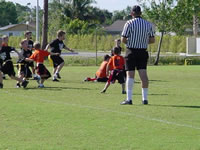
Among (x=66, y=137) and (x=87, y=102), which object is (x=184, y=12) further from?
(x=66, y=137)

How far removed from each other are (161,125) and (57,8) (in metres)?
102

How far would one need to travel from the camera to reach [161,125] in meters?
10.7

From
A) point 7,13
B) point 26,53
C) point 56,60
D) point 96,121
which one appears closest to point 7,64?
point 26,53

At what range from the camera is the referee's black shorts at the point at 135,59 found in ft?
44.9

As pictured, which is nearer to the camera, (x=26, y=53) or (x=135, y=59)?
(x=135, y=59)

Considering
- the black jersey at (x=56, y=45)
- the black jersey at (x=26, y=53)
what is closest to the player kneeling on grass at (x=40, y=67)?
the black jersey at (x=26, y=53)

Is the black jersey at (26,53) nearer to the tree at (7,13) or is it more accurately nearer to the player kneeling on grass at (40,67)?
the player kneeling on grass at (40,67)

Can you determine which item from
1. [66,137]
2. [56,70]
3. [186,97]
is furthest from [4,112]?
[56,70]

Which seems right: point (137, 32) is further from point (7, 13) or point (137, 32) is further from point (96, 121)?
point (7, 13)

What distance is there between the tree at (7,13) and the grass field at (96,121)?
485 feet

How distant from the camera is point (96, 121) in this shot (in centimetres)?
1118

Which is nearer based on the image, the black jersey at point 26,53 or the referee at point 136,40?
the referee at point 136,40

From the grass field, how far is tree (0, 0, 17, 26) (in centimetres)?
14777

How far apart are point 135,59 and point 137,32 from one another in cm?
63
